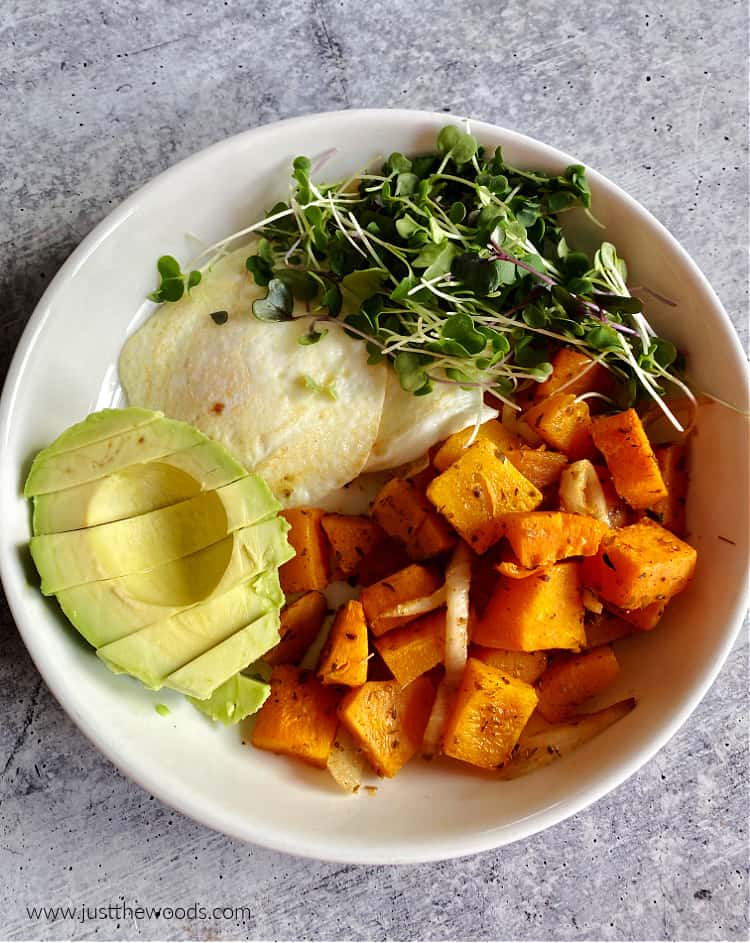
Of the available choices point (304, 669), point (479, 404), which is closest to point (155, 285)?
point (479, 404)

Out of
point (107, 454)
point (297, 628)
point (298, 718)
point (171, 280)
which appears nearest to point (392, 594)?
point (297, 628)

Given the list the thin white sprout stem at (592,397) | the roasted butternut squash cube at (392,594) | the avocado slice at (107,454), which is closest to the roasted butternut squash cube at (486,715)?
the roasted butternut squash cube at (392,594)

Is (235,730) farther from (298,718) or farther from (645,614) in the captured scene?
(645,614)

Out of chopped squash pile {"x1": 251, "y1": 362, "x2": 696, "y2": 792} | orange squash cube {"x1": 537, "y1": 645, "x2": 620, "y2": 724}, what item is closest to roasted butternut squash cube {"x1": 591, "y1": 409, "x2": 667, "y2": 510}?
chopped squash pile {"x1": 251, "y1": 362, "x2": 696, "y2": 792}

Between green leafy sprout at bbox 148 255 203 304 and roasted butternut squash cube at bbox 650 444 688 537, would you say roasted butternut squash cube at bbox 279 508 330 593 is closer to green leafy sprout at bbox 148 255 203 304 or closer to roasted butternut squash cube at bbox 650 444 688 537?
green leafy sprout at bbox 148 255 203 304

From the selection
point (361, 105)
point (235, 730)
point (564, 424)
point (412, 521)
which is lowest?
point (235, 730)

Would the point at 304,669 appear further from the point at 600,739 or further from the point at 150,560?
the point at 600,739
